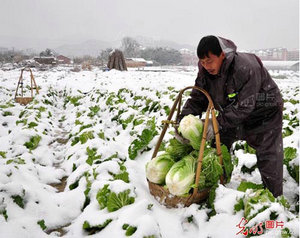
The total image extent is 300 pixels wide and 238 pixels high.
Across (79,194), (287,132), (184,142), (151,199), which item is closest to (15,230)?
(79,194)

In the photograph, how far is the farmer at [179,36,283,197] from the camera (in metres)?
2.82

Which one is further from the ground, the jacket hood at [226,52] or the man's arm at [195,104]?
the jacket hood at [226,52]

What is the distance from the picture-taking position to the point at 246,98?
2.82 m

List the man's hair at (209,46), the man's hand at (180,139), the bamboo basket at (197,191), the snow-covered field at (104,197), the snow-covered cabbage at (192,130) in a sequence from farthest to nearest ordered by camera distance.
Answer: the man's hand at (180,139), the snow-covered cabbage at (192,130), the bamboo basket at (197,191), the man's hair at (209,46), the snow-covered field at (104,197)

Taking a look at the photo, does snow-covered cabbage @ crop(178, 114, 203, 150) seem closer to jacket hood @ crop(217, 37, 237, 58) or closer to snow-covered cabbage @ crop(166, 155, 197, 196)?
snow-covered cabbage @ crop(166, 155, 197, 196)

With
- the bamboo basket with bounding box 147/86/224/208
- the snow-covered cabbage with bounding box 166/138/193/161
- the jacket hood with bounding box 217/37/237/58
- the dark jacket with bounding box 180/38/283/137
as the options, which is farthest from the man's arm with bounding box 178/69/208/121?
the jacket hood with bounding box 217/37/237/58

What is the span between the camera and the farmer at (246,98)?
2.82 meters

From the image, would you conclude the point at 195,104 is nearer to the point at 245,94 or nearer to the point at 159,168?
the point at 245,94

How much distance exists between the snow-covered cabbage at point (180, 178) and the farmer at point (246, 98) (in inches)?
18.2

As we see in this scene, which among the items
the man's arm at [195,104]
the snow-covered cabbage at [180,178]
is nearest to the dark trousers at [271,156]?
the man's arm at [195,104]

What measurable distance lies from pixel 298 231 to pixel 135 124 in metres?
4.50

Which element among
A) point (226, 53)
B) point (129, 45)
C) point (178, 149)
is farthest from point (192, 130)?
point (129, 45)

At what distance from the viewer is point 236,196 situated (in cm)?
271

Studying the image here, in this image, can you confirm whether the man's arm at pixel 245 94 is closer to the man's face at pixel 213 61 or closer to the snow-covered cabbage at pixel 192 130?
the man's face at pixel 213 61
